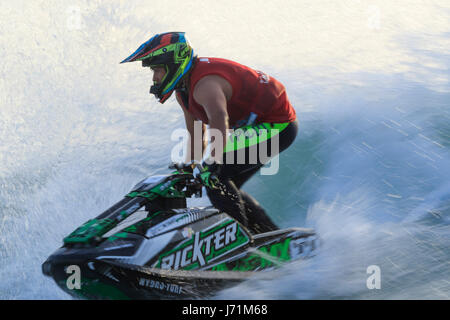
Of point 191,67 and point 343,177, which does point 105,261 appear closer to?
point 191,67

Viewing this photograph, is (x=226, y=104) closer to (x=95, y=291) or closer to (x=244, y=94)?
(x=244, y=94)

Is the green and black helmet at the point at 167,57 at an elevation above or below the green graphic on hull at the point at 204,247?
above

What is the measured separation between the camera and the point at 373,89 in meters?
7.27

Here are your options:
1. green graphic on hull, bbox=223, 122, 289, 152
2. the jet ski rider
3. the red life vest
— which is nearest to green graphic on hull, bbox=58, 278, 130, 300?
the jet ski rider

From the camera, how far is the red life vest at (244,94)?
10.5 ft

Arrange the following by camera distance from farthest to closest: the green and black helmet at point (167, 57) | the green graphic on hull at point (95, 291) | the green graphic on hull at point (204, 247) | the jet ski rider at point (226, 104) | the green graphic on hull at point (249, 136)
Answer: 1. the green graphic on hull at point (249, 136)
2. the green and black helmet at point (167, 57)
3. the jet ski rider at point (226, 104)
4. the green graphic on hull at point (204, 247)
5. the green graphic on hull at point (95, 291)

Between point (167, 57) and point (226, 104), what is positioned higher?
point (167, 57)

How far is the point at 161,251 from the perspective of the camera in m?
2.77

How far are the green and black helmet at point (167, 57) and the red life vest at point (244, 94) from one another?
0.09 meters

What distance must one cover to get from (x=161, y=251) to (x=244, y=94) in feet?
Answer: 4.15

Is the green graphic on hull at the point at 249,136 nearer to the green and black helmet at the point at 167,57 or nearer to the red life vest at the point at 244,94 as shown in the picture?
the red life vest at the point at 244,94

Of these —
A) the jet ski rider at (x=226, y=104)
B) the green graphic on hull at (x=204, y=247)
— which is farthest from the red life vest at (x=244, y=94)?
the green graphic on hull at (x=204, y=247)

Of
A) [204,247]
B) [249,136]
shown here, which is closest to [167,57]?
[249,136]

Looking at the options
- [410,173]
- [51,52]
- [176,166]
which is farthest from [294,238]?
[51,52]
